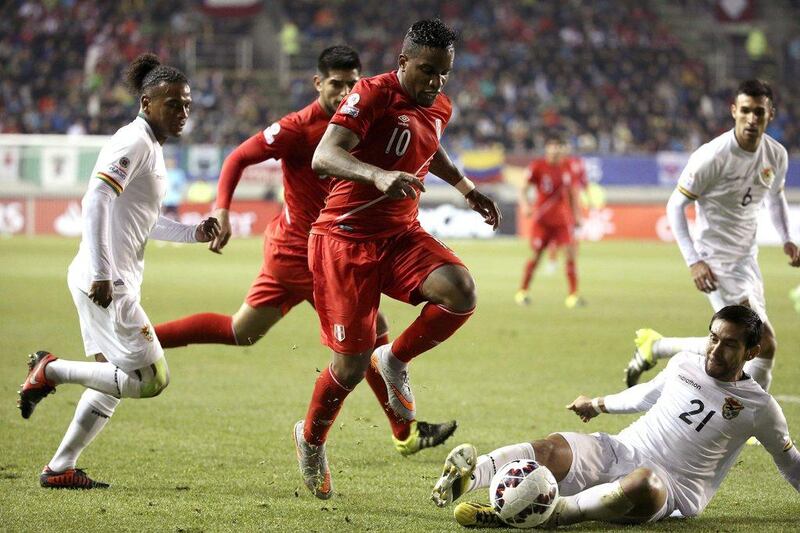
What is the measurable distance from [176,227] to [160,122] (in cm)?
63

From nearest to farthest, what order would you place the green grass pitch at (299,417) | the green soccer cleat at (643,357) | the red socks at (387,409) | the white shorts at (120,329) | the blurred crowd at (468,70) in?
the green grass pitch at (299,417) < the white shorts at (120,329) < the red socks at (387,409) < the green soccer cleat at (643,357) < the blurred crowd at (468,70)

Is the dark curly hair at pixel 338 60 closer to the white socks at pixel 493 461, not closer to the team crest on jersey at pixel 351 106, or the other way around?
the team crest on jersey at pixel 351 106

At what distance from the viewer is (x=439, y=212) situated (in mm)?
26172

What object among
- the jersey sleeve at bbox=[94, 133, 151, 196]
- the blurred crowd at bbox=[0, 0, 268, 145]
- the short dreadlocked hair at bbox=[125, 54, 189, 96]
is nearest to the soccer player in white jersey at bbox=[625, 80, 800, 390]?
the short dreadlocked hair at bbox=[125, 54, 189, 96]

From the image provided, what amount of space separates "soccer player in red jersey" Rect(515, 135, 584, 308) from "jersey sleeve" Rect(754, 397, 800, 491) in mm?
9847

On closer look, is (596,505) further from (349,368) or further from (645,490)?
(349,368)

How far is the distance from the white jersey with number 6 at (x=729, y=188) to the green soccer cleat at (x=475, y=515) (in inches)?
114

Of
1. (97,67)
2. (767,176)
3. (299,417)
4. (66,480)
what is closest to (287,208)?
(299,417)

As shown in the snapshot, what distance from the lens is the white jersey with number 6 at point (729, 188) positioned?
684 cm

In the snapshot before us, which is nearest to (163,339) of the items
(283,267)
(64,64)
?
(283,267)

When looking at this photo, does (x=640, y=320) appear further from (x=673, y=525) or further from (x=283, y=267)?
(x=673, y=525)

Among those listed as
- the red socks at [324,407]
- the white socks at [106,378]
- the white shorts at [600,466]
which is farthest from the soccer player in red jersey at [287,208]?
the white shorts at [600,466]

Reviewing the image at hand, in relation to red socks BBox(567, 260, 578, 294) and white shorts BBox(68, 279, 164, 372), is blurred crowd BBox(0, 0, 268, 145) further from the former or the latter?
white shorts BBox(68, 279, 164, 372)

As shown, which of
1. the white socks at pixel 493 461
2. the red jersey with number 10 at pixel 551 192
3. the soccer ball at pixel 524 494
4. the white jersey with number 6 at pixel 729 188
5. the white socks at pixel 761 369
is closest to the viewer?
the soccer ball at pixel 524 494
